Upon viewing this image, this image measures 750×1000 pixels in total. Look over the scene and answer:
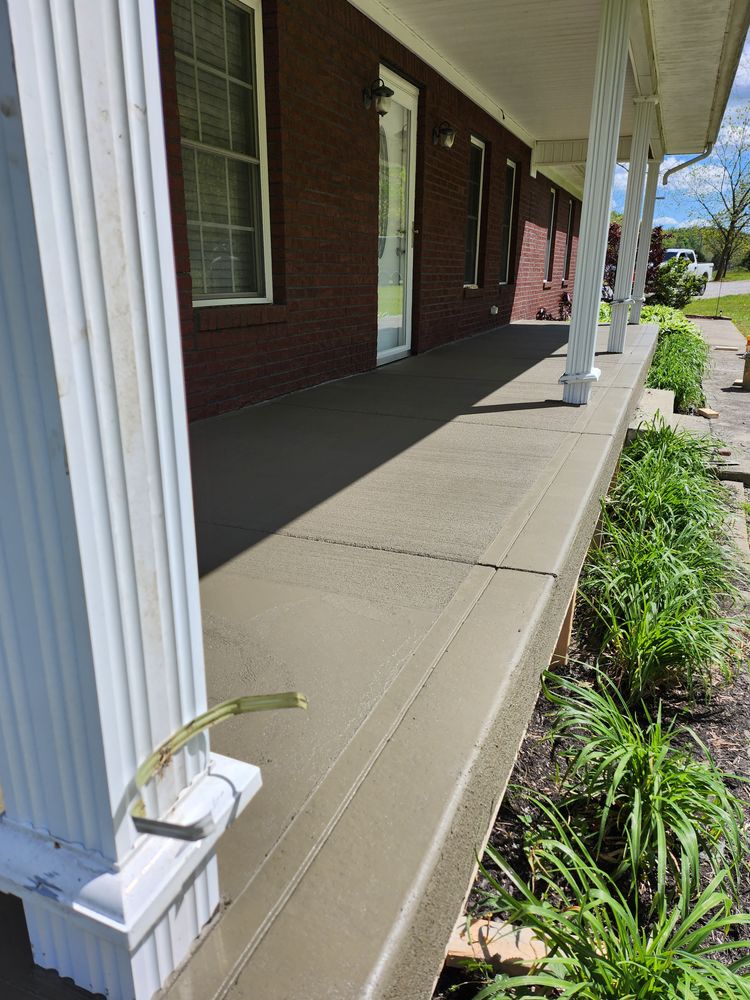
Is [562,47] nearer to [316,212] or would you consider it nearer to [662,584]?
[316,212]

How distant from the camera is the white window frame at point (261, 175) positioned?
4.41m

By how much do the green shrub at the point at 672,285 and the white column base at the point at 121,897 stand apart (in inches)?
908

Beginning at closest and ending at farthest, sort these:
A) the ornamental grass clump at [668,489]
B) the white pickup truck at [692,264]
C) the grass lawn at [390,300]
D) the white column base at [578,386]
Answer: the ornamental grass clump at [668,489] → the white column base at [578,386] → the grass lawn at [390,300] → the white pickup truck at [692,264]

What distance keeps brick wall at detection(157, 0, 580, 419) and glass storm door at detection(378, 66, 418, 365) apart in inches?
4.6

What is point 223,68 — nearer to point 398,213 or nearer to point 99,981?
point 398,213

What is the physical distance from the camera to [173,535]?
93 centimetres

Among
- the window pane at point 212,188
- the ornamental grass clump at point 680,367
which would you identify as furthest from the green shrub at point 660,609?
the ornamental grass clump at point 680,367

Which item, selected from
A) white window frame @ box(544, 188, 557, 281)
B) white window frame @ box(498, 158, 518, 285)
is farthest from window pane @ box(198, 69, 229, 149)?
white window frame @ box(544, 188, 557, 281)

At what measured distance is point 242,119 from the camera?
4547 mm

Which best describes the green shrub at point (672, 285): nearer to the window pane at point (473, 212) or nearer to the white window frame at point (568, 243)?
the white window frame at point (568, 243)

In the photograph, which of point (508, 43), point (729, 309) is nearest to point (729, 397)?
point (508, 43)

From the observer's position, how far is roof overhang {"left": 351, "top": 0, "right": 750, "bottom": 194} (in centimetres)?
563

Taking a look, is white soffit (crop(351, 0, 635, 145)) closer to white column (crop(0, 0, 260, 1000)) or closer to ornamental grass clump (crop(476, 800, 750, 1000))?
white column (crop(0, 0, 260, 1000))

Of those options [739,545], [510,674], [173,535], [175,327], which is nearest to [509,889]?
[510,674]
